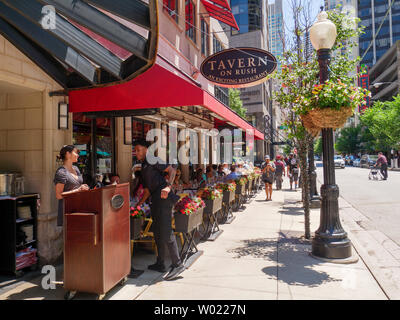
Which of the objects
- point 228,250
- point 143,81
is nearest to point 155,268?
point 228,250

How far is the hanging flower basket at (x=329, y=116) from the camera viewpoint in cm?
467

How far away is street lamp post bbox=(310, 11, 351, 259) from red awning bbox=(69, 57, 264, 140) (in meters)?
2.08

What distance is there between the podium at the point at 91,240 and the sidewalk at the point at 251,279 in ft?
0.87

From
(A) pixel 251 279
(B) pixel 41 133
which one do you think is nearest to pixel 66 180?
(B) pixel 41 133

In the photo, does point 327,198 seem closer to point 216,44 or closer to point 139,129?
point 139,129

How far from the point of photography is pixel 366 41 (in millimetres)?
94750

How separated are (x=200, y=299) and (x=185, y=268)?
104cm

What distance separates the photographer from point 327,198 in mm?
5148

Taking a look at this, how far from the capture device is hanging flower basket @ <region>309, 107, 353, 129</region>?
4.67 m

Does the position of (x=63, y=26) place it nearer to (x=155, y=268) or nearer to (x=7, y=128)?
(x=7, y=128)

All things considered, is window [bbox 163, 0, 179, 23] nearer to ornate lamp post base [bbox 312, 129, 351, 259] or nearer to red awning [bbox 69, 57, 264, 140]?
red awning [bbox 69, 57, 264, 140]

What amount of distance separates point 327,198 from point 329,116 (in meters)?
1.41

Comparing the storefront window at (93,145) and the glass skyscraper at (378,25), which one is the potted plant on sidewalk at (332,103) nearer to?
the storefront window at (93,145)

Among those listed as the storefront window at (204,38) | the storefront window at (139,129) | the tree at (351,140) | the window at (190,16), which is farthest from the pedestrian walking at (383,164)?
the tree at (351,140)
